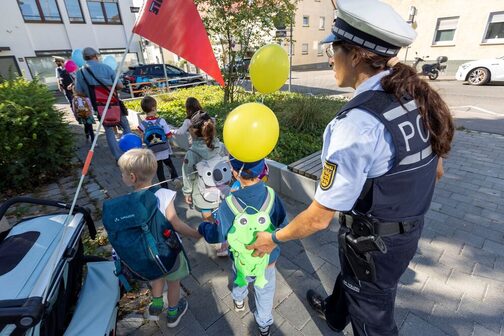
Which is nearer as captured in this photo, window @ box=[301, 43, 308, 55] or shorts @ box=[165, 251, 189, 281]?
shorts @ box=[165, 251, 189, 281]

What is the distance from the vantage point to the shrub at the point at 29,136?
160 inches

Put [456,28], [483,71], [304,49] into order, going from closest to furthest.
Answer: [483,71] < [456,28] < [304,49]

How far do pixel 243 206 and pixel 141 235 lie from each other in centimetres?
72

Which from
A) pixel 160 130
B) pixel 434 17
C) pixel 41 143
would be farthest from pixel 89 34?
pixel 434 17

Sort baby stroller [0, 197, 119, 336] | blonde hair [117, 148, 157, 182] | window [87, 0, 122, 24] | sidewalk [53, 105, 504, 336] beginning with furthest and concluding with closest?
window [87, 0, 122, 24] < sidewalk [53, 105, 504, 336] < blonde hair [117, 148, 157, 182] < baby stroller [0, 197, 119, 336]

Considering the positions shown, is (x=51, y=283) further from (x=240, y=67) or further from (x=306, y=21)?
(x=306, y=21)

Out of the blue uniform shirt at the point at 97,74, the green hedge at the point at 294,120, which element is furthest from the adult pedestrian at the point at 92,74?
the green hedge at the point at 294,120

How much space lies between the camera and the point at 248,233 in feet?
5.65

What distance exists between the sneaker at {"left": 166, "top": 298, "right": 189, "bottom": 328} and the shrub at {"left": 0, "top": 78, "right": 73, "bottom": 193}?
12.0ft

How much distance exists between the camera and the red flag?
6.63 ft

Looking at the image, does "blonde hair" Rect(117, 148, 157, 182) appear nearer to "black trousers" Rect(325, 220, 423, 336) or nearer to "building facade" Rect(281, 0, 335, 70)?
"black trousers" Rect(325, 220, 423, 336)

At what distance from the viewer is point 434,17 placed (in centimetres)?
1623

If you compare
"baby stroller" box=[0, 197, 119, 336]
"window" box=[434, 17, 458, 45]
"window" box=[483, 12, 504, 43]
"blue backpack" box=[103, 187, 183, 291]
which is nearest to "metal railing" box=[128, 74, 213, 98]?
"baby stroller" box=[0, 197, 119, 336]

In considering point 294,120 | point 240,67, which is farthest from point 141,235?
point 240,67
